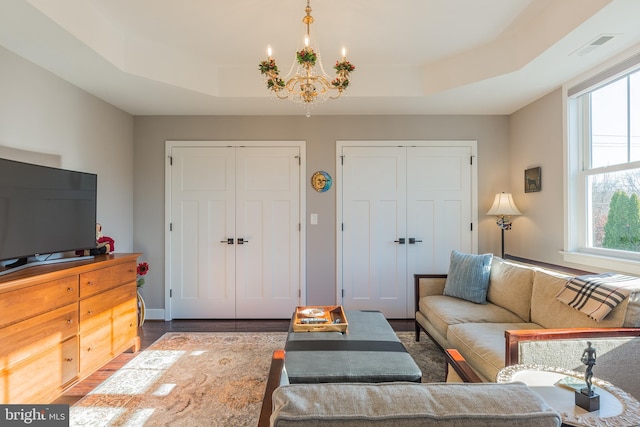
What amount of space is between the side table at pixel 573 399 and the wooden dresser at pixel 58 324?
7.99ft

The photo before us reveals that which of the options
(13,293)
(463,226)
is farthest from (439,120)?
(13,293)

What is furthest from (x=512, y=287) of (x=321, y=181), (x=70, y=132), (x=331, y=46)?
(x=70, y=132)

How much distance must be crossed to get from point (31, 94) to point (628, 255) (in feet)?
15.3

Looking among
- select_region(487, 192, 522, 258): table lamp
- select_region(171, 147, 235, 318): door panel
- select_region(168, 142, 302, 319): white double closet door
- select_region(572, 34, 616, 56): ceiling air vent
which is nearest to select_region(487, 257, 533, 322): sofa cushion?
select_region(487, 192, 522, 258): table lamp

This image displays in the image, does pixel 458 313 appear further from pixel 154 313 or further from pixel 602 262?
pixel 154 313

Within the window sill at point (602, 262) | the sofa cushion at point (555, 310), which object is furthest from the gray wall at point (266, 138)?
the sofa cushion at point (555, 310)

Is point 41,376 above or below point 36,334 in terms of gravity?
below

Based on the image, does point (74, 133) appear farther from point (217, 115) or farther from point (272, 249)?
point (272, 249)

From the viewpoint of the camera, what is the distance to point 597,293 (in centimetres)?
185

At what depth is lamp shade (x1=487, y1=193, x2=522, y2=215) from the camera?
359 centimetres

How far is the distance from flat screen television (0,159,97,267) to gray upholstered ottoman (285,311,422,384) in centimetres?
179

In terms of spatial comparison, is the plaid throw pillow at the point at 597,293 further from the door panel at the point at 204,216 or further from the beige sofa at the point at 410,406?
the door panel at the point at 204,216

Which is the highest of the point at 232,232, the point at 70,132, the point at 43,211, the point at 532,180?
the point at 70,132

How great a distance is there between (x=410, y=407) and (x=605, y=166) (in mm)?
3004
